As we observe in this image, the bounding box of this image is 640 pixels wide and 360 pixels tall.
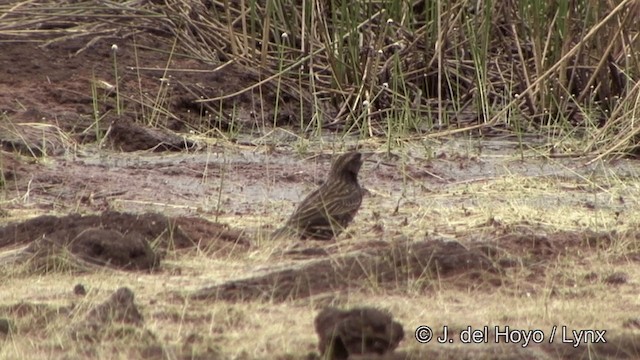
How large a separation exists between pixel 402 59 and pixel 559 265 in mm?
5229

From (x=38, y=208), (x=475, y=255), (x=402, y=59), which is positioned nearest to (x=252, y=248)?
(x=475, y=255)

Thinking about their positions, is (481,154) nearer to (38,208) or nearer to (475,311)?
(38,208)

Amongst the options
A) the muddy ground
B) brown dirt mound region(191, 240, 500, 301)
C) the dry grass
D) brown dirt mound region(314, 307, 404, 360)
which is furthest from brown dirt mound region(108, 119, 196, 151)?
brown dirt mound region(314, 307, 404, 360)

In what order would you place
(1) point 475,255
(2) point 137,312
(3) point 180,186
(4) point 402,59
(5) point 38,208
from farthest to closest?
(4) point 402,59
(3) point 180,186
(5) point 38,208
(1) point 475,255
(2) point 137,312

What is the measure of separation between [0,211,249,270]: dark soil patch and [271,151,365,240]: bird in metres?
0.29

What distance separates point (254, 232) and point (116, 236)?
92 cm

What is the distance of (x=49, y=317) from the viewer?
227 inches

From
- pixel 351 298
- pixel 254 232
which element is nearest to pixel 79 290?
pixel 351 298

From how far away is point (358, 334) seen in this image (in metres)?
5.04

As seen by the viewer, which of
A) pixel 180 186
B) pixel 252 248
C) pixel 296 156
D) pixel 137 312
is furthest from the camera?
pixel 296 156

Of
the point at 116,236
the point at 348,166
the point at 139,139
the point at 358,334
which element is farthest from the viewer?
the point at 139,139

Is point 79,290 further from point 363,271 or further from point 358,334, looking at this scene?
point 358,334

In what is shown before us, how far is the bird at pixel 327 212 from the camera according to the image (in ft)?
24.1

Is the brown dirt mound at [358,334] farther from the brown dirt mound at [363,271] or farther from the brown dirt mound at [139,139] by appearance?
the brown dirt mound at [139,139]
